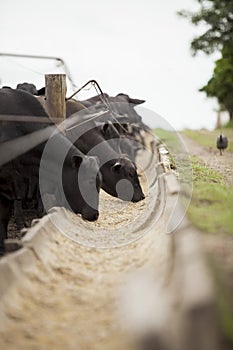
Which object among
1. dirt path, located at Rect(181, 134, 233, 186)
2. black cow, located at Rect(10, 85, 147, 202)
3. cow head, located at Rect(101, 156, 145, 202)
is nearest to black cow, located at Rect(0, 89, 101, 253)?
black cow, located at Rect(10, 85, 147, 202)

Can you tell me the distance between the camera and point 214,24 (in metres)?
31.6

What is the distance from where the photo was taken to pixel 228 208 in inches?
269

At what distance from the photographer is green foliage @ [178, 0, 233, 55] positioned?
3098cm

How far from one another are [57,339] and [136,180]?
6.48 m

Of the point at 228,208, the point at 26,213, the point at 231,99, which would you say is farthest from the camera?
the point at 231,99

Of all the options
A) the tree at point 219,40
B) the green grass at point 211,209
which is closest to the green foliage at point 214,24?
the tree at point 219,40

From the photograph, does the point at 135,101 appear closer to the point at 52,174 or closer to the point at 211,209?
the point at 52,174

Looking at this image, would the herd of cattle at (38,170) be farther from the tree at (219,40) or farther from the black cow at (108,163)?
the tree at (219,40)

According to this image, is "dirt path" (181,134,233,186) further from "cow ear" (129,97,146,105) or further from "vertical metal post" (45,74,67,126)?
"vertical metal post" (45,74,67,126)

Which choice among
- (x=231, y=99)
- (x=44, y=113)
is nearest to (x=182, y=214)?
(x=44, y=113)

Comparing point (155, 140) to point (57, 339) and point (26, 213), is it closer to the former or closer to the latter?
point (26, 213)

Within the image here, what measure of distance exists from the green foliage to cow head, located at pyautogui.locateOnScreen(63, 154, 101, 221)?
24.5m

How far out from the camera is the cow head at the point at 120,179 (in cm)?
1012

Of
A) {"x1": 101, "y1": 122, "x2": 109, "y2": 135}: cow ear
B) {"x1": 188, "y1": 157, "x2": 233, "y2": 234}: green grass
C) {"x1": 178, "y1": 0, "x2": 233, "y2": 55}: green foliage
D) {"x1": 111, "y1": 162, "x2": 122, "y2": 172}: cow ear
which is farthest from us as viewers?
{"x1": 178, "y1": 0, "x2": 233, "y2": 55}: green foliage
